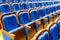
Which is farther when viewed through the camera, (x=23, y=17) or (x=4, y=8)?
(x=4, y=8)

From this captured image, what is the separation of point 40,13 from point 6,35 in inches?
19.0

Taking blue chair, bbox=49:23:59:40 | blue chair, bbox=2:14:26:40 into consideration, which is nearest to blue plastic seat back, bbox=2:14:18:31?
blue chair, bbox=2:14:26:40

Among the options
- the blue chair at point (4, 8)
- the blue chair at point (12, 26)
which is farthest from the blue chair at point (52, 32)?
the blue chair at point (4, 8)

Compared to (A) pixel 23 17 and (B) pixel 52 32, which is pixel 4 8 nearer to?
(A) pixel 23 17

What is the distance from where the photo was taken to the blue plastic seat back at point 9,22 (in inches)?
18.8

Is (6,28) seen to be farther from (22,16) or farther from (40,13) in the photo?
(40,13)

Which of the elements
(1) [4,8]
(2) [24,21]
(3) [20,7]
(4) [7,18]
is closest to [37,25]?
(2) [24,21]

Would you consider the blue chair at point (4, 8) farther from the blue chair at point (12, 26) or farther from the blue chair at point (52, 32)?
the blue chair at point (52, 32)

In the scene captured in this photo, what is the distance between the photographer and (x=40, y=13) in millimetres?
857

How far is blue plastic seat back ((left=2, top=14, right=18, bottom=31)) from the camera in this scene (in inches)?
18.8

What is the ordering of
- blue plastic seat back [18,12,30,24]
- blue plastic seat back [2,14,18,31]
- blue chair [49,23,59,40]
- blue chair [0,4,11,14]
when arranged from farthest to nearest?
blue chair [0,4,11,14] → blue plastic seat back [18,12,30,24] → blue plastic seat back [2,14,18,31] → blue chair [49,23,59,40]

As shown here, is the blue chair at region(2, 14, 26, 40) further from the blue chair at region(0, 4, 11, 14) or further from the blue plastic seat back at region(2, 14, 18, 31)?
the blue chair at region(0, 4, 11, 14)

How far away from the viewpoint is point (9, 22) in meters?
0.50

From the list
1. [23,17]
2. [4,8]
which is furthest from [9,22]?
[4,8]
